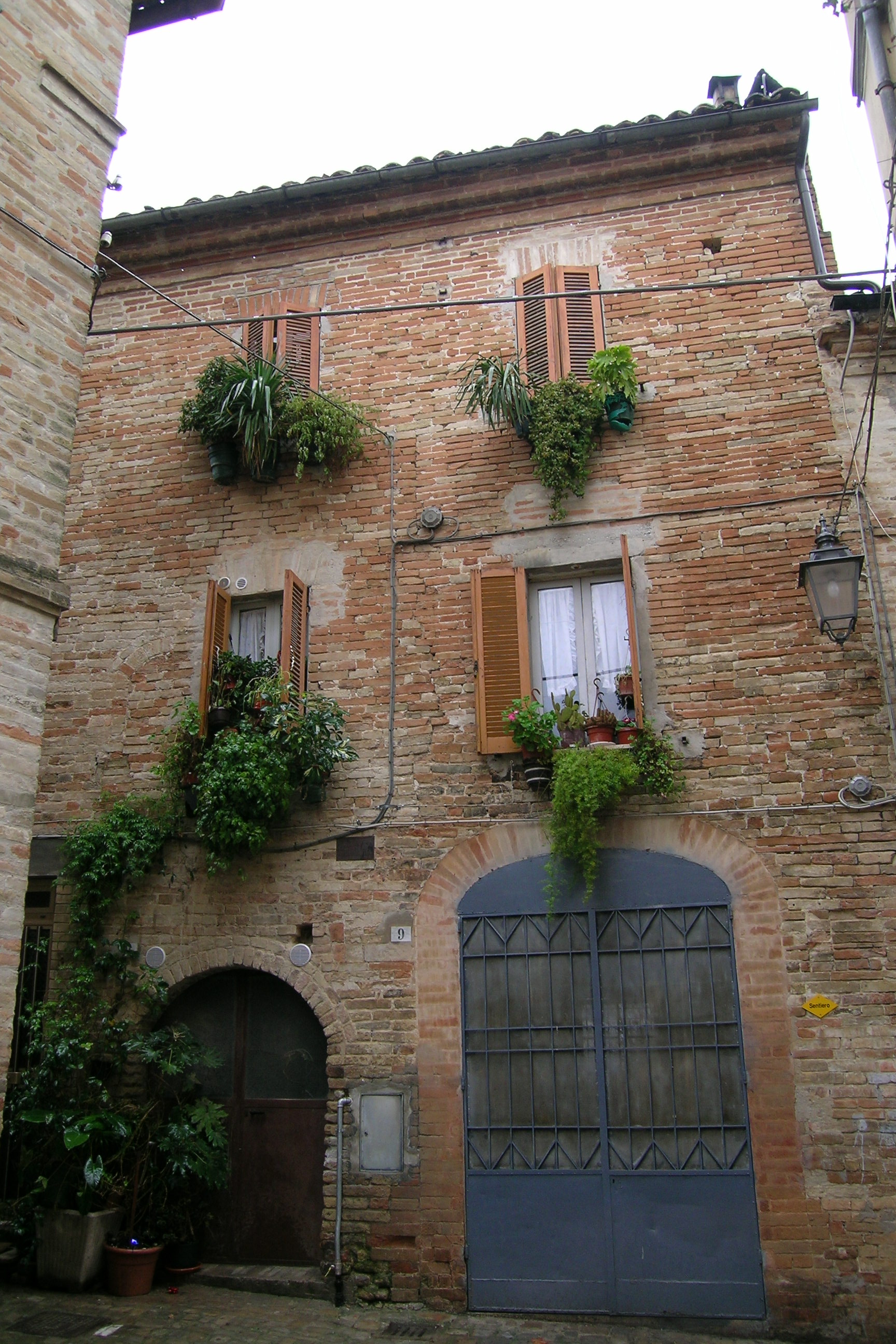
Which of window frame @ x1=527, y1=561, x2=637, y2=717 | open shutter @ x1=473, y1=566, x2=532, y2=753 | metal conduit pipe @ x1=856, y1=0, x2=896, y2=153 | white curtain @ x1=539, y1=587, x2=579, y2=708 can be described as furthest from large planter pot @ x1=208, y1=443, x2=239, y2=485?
metal conduit pipe @ x1=856, y1=0, x2=896, y2=153

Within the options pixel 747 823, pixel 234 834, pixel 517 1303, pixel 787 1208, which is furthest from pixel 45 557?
pixel 787 1208

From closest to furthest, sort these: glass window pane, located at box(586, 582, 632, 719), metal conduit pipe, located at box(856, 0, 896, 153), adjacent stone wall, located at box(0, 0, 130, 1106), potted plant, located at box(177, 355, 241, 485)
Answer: adjacent stone wall, located at box(0, 0, 130, 1106) < metal conduit pipe, located at box(856, 0, 896, 153) < glass window pane, located at box(586, 582, 632, 719) < potted plant, located at box(177, 355, 241, 485)

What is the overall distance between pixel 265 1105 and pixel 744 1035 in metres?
3.85

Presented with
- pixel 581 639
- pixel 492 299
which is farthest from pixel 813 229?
pixel 581 639

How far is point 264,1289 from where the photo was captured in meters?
7.46

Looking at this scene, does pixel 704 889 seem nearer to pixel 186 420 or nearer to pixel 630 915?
pixel 630 915

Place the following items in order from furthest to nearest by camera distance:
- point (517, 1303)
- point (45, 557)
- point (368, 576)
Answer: point (368, 576) → point (517, 1303) → point (45, 557)

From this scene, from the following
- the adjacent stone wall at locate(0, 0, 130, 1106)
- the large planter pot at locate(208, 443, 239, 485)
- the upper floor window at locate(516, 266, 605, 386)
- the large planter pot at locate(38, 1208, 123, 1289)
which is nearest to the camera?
the adjacent stone wall at locate(0, 0, 130, 1106)

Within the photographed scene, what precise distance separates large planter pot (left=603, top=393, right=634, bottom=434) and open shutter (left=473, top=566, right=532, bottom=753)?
5.08ft

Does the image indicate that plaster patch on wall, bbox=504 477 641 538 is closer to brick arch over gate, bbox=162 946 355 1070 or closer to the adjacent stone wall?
the adjacent stone wall

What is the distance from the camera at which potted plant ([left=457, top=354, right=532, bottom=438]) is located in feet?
28.9

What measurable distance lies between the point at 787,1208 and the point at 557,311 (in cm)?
753

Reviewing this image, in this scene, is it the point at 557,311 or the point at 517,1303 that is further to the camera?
the point at 557,311

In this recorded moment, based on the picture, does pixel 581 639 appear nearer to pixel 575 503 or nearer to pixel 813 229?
pixel 575 503
